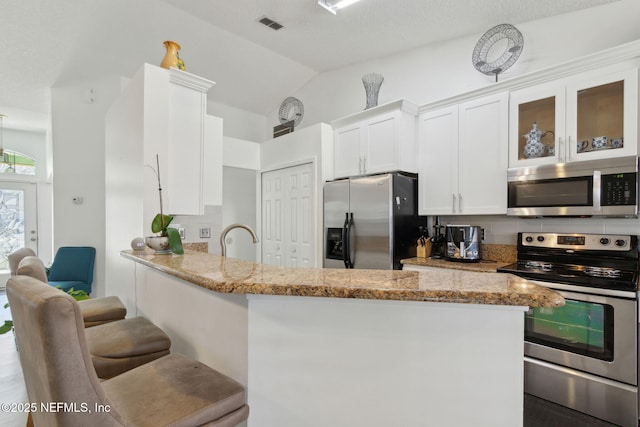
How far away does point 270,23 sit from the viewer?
10.9ft

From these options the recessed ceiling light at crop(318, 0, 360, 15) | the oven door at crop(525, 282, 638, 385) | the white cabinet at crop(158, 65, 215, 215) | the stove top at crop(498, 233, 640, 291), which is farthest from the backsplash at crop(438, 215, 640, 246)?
the white cabinet at crop(158, 65, 215, 215)

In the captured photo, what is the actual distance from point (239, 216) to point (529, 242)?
3897 millimetres

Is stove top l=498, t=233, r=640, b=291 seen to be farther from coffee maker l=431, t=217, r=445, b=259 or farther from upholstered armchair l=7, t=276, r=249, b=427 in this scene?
upholstered armchair l=7, t=276, r=249, b=427

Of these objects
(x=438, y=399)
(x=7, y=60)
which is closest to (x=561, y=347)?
(x=438, y=399)

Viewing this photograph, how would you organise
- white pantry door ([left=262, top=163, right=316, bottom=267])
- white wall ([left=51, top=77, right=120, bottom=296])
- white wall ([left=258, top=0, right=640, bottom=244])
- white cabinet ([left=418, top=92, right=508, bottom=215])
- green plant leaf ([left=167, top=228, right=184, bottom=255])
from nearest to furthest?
1. green plant leaf ([left=167, top=228, right=184, bottom=255])
2. white wall ([left=258, top=0, right=640, bottom=244])
3. white cabinet ([left=418, top=92, right=508, bottom=215])
4. white pantry door ([left=262, top=163, right=316, bottom=267])
5. white wall ([left=51, top=77, right=120, bottom=296])

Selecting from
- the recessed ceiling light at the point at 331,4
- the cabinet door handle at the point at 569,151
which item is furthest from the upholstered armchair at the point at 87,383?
the recessed ceiling light at the point at 331,4

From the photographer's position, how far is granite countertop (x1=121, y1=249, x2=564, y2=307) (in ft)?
2.66

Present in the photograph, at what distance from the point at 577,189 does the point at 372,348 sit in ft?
7.13

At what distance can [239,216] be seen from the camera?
5121 mm

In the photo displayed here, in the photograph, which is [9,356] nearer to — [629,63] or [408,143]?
[408,143]

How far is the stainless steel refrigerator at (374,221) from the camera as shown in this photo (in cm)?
297

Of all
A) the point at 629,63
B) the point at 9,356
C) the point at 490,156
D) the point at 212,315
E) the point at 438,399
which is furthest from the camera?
the point at 9,356

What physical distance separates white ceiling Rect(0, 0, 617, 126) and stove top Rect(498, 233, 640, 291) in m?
1.82

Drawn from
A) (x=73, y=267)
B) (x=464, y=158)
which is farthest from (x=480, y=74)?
(x=73, y=267)
